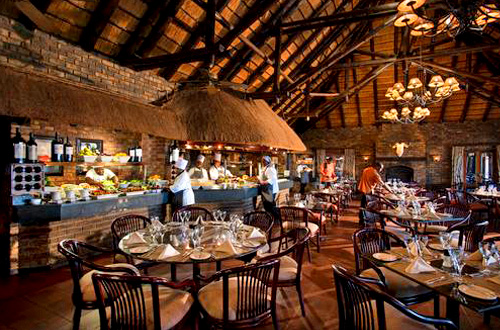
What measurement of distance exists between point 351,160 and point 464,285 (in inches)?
539

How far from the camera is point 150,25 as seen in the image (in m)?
5.04

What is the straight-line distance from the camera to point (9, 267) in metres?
3.87

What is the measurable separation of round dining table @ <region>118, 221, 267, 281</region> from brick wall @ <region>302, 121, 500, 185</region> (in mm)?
13023

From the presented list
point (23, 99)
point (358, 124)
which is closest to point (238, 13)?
point (23, 99)

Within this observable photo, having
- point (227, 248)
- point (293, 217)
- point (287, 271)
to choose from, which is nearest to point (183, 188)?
point (293, 217)

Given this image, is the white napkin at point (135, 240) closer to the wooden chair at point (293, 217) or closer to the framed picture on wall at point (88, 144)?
the wooden chair at point (293, 217)

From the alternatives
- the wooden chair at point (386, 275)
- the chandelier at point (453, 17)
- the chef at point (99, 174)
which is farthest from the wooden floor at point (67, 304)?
the chandelier at point (453, 17)

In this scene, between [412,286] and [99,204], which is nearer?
[412,286]

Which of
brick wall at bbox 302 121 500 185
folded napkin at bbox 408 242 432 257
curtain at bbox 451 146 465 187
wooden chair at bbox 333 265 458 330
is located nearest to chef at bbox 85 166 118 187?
wooden chair at bbox 333 265 458 330

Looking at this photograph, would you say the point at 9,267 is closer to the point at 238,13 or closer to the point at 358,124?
the point at 238,13

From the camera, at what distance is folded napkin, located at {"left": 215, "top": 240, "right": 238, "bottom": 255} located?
271 cm

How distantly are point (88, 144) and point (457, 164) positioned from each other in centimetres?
1485

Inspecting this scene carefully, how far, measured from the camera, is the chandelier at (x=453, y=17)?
3.43 m

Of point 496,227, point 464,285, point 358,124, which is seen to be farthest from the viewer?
point 358,124
